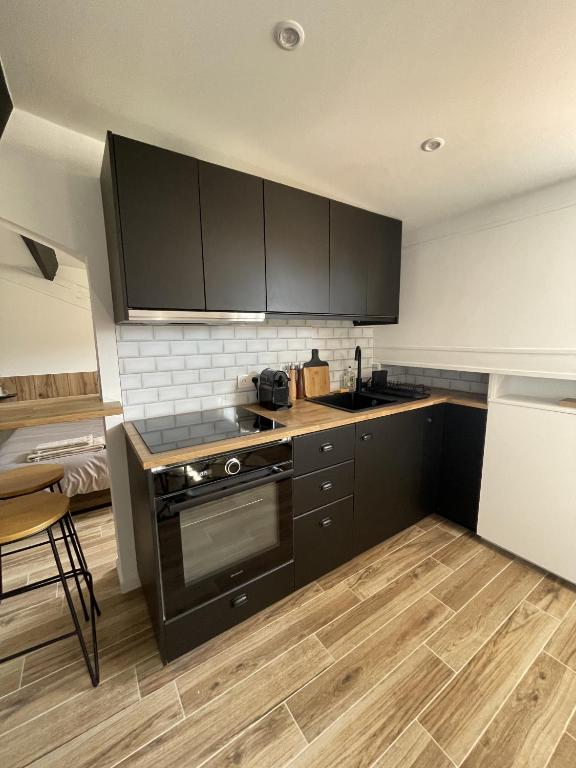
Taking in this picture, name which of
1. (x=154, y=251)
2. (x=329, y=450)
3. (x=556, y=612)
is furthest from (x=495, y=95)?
(x=556, y=612)

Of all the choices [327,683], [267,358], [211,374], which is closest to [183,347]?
[211,374]

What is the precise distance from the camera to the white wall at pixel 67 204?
4.51 feet

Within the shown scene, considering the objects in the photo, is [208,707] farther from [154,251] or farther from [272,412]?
[154,251]

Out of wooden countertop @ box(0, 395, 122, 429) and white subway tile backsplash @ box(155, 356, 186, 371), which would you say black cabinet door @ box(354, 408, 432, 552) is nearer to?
white subway tile backsplash @ box(155, 356, 186, 371)

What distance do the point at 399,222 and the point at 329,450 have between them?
5.75ft

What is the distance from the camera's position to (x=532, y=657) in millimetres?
1447

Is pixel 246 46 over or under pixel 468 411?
over

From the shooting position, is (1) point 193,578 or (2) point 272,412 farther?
(2) point 272,412

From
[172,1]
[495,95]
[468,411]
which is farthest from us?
[468,411]

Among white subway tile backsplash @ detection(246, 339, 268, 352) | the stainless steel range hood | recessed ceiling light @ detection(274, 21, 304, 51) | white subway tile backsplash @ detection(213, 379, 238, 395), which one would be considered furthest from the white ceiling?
white subway tile backsplash @ detection(213, 379, 238, 395)

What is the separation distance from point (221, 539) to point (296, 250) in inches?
62.7

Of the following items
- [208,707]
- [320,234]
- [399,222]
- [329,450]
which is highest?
[399,222]

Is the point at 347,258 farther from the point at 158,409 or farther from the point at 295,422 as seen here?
the point at 158,409

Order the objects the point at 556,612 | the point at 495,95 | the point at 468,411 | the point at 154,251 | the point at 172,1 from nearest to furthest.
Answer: the point at 172,1, the point at 495,95, the point at 154,251, the point at 556,612, the point at 468,411
